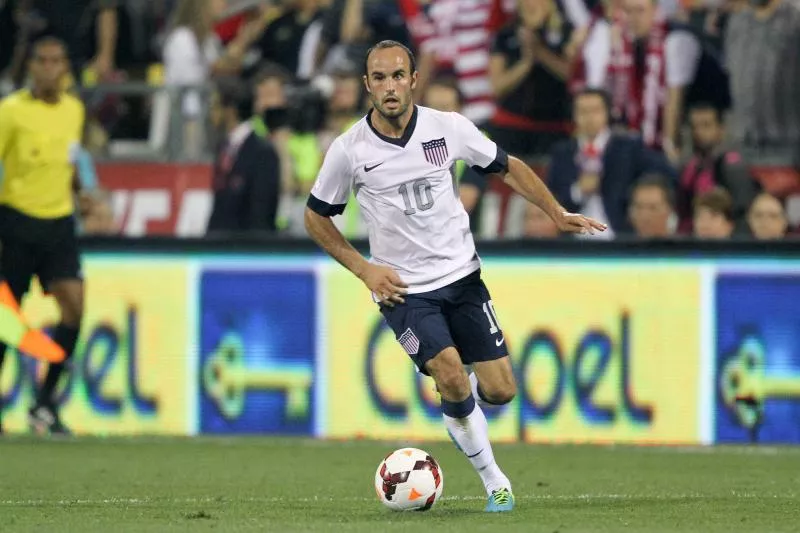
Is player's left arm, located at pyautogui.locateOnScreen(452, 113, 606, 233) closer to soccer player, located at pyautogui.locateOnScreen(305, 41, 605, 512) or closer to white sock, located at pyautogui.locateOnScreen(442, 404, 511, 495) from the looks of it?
soccer player, located at pyautogui.locateOnScreen(305, 41, 605, 512)

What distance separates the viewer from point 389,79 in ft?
28.9

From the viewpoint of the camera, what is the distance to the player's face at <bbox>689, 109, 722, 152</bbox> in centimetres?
1405

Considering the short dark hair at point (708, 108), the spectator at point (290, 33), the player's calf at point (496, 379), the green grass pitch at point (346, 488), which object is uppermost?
the spectator at point (290, 33)

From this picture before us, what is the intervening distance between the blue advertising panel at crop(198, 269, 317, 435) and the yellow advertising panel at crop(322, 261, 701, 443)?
0.64ft

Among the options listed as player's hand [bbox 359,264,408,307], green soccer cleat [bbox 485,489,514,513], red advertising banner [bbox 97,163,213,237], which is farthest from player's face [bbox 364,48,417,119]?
red advertising banner [bbox 97,163,213,237]

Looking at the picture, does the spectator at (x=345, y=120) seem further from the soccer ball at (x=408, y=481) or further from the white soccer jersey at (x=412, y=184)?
the soccer ball at (x=408, y=481)

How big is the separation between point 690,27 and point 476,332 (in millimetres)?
6202

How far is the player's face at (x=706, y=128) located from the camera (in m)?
14.1

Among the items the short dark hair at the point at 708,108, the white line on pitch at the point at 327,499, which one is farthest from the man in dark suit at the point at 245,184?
the white line on pitch at the point at 327,499

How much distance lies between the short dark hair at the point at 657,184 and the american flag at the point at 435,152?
453cm

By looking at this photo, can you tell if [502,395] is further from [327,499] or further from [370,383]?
[370,383]

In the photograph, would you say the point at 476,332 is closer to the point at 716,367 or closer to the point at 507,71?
the point at 716,367

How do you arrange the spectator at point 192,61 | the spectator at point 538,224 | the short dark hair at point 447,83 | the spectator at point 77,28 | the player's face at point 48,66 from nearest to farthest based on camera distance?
the player's face at point 48,66, the short dark hair at point 447,83, the spectator at point 538,224, the spectator at point 192,61, the spectator at point 77,28

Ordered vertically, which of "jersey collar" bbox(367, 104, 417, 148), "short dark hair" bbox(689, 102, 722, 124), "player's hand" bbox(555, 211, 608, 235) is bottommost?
"player's hand" bbox(555, 211, 608, 235)
